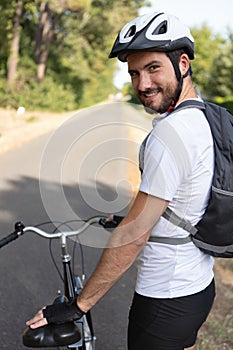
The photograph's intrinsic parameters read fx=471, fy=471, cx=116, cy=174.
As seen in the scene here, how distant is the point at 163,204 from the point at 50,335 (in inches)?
32.9

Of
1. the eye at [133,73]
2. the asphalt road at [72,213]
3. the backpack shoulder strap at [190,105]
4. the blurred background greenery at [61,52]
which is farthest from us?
the blurred background greenery at [61,52]

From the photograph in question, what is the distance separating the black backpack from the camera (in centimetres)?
185

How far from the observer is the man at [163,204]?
5.69 ft

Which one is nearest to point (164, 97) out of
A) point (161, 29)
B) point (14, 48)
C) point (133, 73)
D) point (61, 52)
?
point (133, 73)

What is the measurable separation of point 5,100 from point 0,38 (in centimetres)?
344

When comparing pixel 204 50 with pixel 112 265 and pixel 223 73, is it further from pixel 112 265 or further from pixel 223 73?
pixel 112 265

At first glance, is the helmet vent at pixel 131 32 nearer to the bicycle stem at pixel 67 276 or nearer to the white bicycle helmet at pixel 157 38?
the white bicycle helmet at pixel 157 38

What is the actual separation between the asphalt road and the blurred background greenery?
19.5 m

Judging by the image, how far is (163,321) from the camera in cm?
202

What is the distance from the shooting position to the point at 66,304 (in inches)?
77.9

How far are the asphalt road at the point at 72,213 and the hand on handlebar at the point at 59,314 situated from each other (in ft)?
2.25

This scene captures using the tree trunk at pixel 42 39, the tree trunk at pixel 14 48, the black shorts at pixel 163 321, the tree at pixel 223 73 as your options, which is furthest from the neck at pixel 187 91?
the tree at pixel 223 73

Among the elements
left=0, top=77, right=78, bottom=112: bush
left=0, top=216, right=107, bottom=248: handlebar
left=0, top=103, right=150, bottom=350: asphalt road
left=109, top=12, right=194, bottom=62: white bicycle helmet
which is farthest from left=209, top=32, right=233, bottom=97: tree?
left=109, top=12, right=194, bottom=62: white bicycle helmet

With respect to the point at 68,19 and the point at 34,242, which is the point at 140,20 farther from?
the point at 68,19
